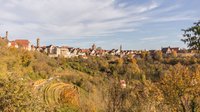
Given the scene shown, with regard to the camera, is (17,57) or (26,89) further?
(17,57)

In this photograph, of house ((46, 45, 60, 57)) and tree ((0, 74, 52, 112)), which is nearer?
tree ((0, 74, 52, 112))

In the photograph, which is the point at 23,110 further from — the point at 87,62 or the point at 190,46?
the point at 87,62

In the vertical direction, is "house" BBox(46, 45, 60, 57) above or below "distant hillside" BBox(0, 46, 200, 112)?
above

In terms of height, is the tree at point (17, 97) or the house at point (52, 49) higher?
the house at point (52, 49)

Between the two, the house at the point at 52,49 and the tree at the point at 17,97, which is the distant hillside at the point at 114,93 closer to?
the tree at the point at 17,97

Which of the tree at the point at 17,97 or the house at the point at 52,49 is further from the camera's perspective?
the house at the point at 52,49

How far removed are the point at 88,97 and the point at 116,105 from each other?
100 ft

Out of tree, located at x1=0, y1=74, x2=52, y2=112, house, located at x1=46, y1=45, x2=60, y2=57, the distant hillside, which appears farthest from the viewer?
house, located at x1=46, y1=45, x2=60, y2=57

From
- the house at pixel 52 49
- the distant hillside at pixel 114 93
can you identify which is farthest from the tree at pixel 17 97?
the house at pixel 52 49

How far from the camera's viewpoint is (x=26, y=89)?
9914 millimetres

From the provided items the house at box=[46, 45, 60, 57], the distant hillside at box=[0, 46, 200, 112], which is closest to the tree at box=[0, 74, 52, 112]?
the distant hillside at box=[0, 46, 200, 112]

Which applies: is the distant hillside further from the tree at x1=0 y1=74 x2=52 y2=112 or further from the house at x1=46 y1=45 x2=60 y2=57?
the house at x1=46 y1=45 x2=60 y2=57

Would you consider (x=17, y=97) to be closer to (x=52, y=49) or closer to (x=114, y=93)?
(x=114, y=93)

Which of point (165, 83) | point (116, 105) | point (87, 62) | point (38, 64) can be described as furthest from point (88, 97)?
point (87, 62)
